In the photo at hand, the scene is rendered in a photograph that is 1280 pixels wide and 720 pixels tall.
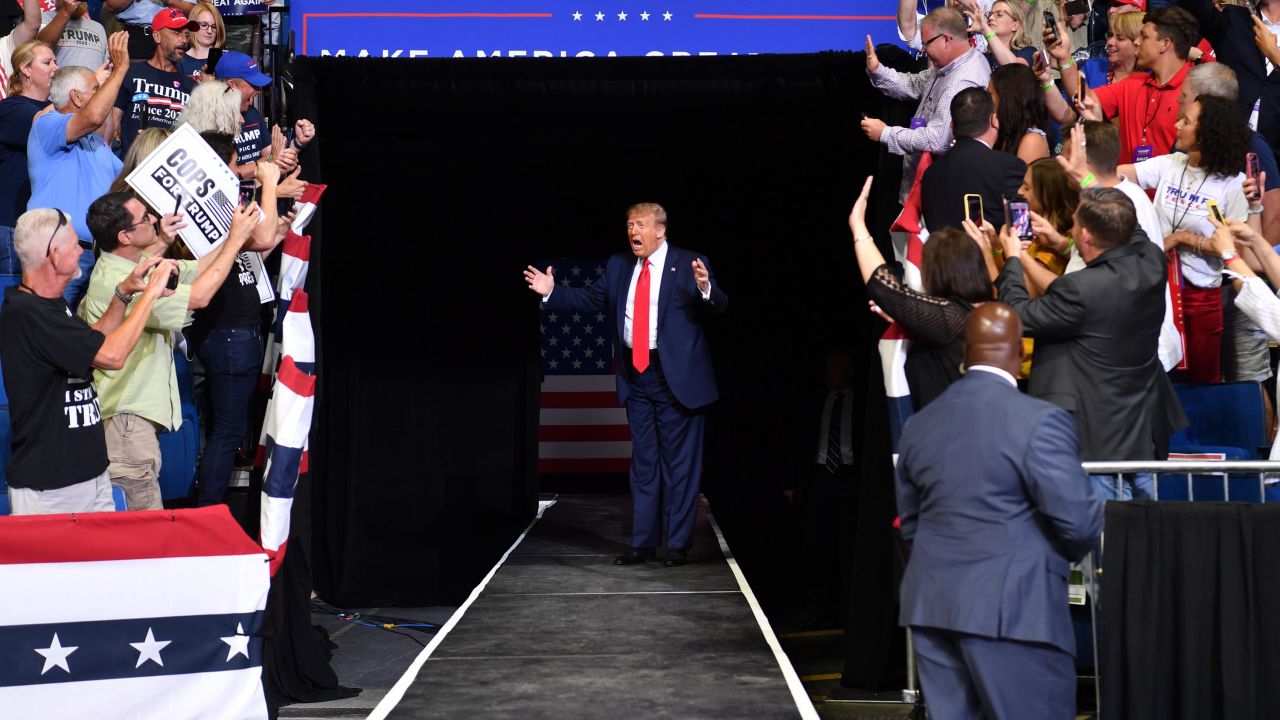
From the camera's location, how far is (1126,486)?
3.95 m

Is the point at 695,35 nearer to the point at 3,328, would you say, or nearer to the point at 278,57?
the point at 278,57

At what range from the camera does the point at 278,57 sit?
7.15 meters

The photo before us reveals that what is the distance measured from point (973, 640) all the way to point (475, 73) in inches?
176

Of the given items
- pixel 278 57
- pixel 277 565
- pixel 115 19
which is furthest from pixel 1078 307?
pixel 115 19

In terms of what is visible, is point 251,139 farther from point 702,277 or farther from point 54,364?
point 702,277

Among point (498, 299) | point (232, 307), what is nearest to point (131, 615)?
point (232, 307)

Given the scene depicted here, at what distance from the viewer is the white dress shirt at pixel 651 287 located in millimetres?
6133

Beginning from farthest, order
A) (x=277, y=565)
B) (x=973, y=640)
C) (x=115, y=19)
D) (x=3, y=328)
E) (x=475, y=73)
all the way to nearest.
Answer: (x=115, y=19), (x=475, y=73), (x=277, y=565), (x=3, y=328), (x=973, y=640)

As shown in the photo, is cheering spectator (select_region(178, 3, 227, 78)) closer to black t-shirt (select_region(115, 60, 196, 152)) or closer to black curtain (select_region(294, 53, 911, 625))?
black t-shirt (select_region(115, 60, 196, 152))

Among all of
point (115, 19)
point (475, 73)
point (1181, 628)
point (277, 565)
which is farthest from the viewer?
point (115, 19)

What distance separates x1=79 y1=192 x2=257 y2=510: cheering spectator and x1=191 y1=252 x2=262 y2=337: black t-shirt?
437 mm

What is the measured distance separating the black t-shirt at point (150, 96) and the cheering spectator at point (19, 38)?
0.87m

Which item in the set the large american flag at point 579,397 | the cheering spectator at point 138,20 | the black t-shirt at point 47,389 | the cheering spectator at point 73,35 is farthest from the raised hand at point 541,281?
the large american flag at point 579,397

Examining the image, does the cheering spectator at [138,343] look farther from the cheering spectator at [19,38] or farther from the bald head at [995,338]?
the bald head at [995,338]
